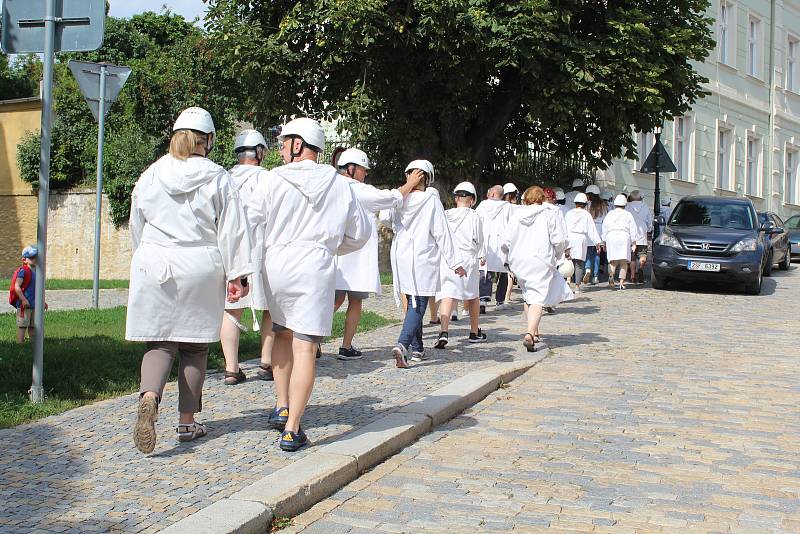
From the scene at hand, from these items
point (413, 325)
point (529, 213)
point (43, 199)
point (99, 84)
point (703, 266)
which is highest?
point (99, 84)

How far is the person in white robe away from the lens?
568 cm

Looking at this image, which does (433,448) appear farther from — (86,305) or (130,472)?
(86,305)

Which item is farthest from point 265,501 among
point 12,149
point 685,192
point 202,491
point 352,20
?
point 685,192

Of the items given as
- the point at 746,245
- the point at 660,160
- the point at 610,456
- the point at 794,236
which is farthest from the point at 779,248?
the point at 610,456

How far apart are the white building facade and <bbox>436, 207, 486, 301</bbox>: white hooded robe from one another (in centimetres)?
1818

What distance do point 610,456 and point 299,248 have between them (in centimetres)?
230

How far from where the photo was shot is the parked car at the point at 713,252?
17.6m

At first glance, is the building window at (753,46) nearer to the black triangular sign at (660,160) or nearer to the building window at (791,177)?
the building window at (791,177)

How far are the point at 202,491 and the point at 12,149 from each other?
88.6ft

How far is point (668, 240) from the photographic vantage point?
59.8 ft

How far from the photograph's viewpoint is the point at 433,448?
245 inches

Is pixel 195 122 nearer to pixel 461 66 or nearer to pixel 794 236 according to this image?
pixel 461 66

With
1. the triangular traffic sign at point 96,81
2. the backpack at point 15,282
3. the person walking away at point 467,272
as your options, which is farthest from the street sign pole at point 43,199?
the triangular traffic sign at point 96,81

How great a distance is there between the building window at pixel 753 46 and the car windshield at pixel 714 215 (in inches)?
785
